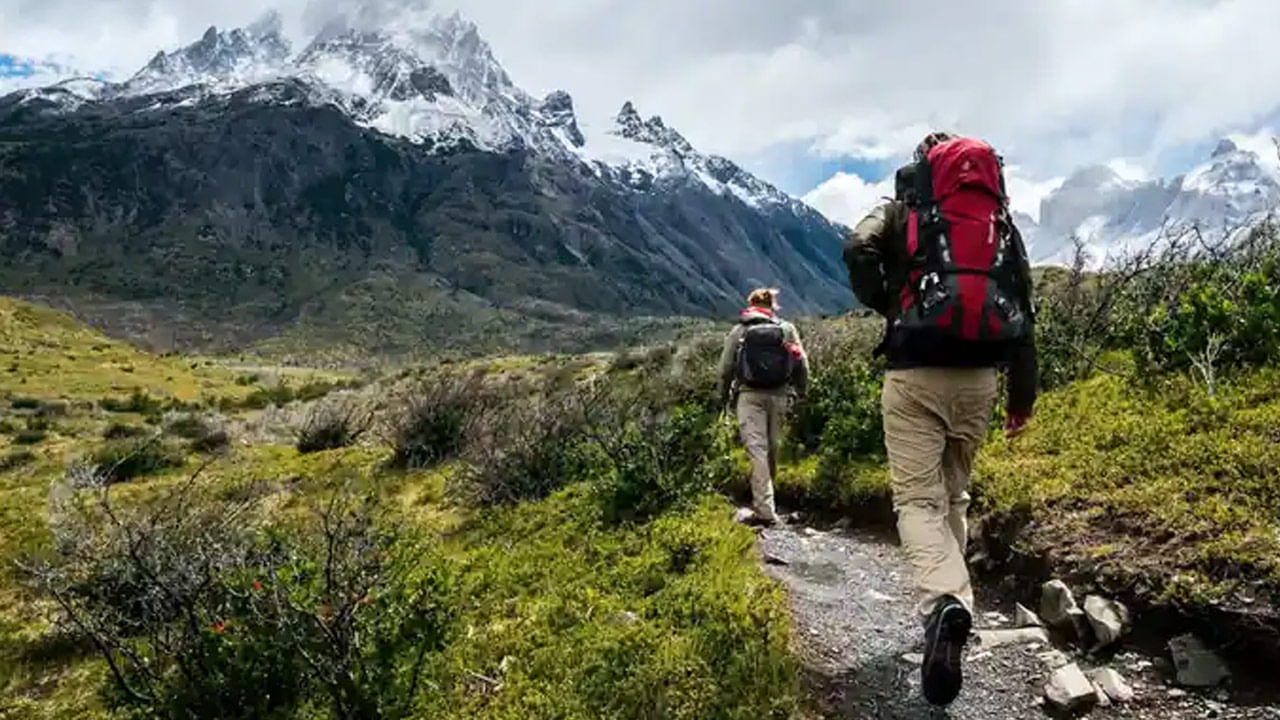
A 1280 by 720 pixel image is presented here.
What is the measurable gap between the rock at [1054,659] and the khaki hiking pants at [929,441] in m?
0.62

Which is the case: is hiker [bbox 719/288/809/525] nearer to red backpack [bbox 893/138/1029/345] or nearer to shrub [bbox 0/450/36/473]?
red backpack [bbox 893/138/1029/345]

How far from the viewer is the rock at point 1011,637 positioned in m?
4.92

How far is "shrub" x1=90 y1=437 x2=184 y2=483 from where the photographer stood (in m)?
18.2

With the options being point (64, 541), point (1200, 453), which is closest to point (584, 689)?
point (1200, 453)

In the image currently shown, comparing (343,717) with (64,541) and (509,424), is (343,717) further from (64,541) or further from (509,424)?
(509,424)

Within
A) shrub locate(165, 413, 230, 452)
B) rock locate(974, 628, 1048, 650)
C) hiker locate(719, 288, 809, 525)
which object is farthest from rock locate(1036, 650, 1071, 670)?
shrub locate(165, 413, 230, 452)

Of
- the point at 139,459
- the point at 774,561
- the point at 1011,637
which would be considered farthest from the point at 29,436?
the point at 1011,637

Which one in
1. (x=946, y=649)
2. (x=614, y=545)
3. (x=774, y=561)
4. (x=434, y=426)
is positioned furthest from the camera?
(x=434, y=426)

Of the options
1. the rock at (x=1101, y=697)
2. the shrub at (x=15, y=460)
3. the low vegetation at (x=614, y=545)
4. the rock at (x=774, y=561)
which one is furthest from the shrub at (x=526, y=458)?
the shrub at (x=15, y=460)

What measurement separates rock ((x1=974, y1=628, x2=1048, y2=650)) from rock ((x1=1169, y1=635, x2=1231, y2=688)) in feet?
2.15

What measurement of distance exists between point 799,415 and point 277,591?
7.30 m

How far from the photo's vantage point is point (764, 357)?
8.13 meters

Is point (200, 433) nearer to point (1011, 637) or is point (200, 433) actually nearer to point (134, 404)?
point (1011, 637)

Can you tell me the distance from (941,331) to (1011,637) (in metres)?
1.95
